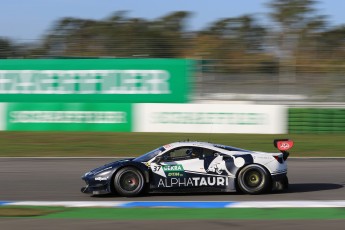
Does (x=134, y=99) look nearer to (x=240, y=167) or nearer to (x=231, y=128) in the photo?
(x=231, y=128)

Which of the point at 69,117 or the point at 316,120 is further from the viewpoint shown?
the point at 69,117

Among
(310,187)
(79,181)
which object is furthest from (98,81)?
(310,187)

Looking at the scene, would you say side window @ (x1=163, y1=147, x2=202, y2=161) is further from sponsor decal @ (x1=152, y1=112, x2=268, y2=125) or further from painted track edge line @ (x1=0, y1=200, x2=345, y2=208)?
sponsor decal @ (x1=152, y1=112, x2=268, y2=125)

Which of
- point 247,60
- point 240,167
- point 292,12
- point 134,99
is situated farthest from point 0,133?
point 292,12

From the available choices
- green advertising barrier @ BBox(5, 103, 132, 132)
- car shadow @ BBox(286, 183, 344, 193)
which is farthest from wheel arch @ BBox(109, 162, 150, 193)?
green advertising barrier @ BBox(5, 103, 132, 132)

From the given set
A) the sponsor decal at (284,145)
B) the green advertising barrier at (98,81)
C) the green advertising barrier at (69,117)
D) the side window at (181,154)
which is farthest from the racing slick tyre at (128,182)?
the green advertising barrier at (98,81)

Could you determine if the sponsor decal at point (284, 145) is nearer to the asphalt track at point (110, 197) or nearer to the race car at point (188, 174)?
the race car at point (188, 174)

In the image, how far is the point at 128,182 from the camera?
9.60 meters

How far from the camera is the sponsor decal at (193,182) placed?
9570 millimetres

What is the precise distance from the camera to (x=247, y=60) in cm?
2419

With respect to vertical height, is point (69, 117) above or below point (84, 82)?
below

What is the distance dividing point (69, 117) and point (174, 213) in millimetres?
14755

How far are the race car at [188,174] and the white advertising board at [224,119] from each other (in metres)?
11.5

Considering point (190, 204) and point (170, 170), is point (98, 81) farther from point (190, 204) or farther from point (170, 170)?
point (190, 204)
